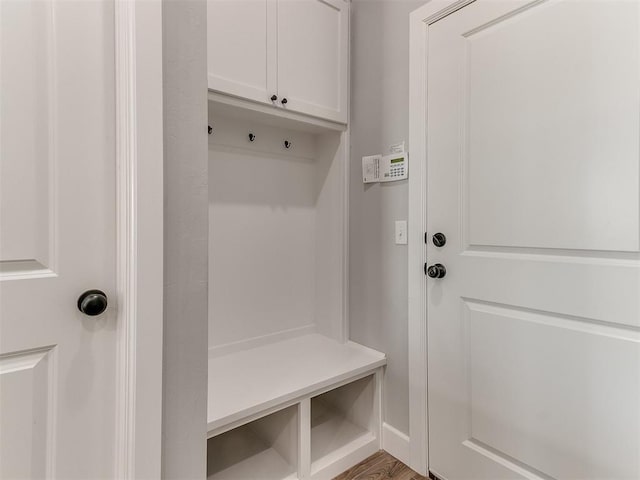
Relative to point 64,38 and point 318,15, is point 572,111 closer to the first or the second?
point 318,15

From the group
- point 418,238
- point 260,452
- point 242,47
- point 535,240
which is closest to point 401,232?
point 418,238

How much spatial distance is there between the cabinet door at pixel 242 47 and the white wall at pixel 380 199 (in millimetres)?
502

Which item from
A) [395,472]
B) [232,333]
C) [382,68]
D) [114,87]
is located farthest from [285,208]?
[395,472]

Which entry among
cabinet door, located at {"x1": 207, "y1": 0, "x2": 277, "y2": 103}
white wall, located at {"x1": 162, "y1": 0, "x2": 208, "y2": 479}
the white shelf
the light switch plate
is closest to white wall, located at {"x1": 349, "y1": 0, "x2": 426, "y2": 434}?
the light switch plate

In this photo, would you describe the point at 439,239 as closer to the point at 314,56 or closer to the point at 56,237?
the point at 314,56

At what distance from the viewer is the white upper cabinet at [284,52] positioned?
1442mm

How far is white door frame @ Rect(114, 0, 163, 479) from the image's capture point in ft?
2.36

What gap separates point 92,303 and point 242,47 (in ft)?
4.16

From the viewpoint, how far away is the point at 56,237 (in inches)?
27.6

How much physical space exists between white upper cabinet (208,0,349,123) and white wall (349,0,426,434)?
119mm

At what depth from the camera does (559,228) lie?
1120 mm

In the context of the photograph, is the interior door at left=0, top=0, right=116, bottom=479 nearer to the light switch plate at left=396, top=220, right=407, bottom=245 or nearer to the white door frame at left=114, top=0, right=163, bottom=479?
the white door frame at left=114, top=0, right=163, bottom=479

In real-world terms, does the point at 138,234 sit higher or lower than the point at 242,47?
lower

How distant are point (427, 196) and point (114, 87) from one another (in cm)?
119
